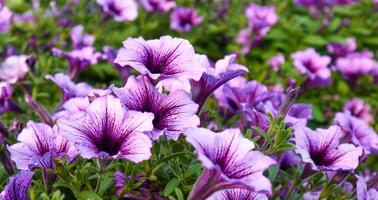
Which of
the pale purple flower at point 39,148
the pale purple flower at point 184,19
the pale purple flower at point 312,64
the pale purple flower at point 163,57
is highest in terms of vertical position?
the pale purple flower at point 163,57

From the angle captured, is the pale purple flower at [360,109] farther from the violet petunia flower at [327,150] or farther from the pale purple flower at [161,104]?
the pale purple flower at [161,104]

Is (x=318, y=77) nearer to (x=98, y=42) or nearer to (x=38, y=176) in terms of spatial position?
(x=98, y=42)

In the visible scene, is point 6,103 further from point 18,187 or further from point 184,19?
point 184,19

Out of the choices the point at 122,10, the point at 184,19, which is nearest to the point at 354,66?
the point at 184,19

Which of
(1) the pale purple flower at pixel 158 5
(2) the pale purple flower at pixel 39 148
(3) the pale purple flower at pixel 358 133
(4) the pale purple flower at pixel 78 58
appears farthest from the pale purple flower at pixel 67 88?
(1) the pale purple flower at pixel 158 5

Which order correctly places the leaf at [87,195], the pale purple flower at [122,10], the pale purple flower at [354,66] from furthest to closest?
the pale purple flower at [354,66]
the pale purple flower at [122,10]
the leaf at [87,195]

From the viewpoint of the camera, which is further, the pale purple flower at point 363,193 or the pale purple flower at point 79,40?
the pale purple flower at point 79,40

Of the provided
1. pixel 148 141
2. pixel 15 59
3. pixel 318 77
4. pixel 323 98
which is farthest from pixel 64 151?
pixel 323 98
